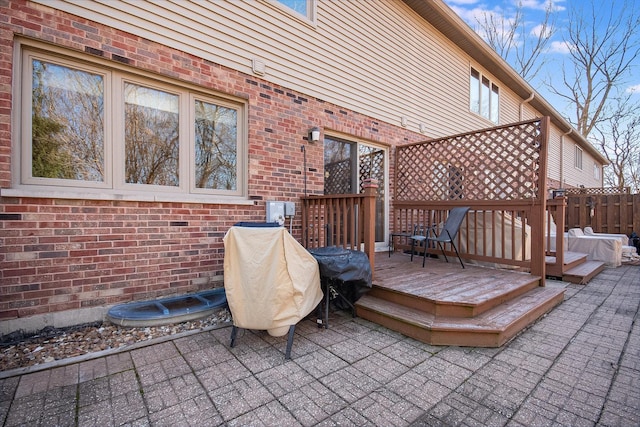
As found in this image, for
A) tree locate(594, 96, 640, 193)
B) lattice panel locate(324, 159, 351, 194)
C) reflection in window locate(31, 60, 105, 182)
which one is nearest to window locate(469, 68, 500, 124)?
lattice panel locate(324, 159, 351, 194)

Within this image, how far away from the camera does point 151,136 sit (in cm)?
317

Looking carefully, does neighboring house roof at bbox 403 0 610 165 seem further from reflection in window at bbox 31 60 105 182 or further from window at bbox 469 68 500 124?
reflection in window at bbox 31 60 105 182

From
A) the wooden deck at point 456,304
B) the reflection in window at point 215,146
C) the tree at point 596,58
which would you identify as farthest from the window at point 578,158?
the reflection in window at point 215,146

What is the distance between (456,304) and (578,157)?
1889 centimetres

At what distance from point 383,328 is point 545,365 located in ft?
4.03

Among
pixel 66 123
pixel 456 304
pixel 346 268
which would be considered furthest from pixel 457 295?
pixel 66 123

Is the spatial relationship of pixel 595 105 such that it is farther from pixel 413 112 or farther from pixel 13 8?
pixel 13 8

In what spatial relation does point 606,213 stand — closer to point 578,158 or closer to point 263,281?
point 578,158

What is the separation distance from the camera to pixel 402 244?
564 cm

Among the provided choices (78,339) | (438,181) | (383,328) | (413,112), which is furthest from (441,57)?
(78,339)

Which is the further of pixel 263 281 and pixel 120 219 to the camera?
pixel 120 219

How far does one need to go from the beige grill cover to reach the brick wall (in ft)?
3.83

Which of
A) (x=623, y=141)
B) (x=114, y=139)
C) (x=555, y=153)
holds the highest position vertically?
(x=623, y=141)

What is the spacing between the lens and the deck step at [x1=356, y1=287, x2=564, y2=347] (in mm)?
2439
